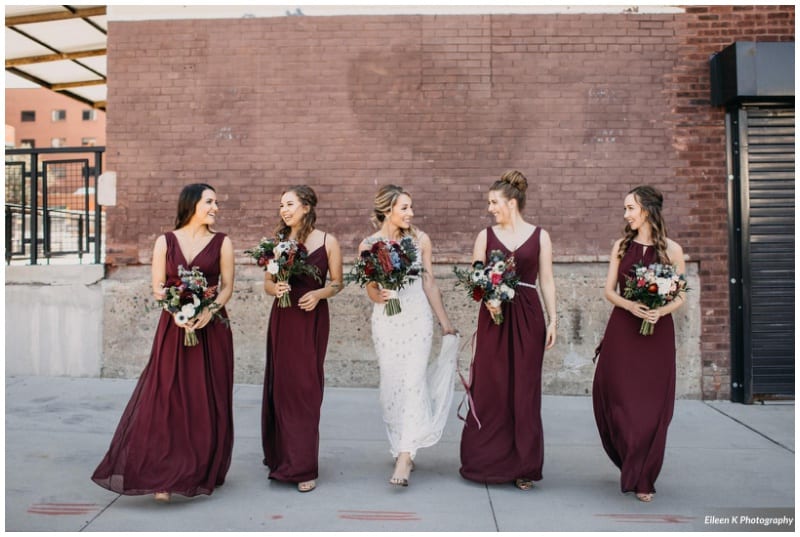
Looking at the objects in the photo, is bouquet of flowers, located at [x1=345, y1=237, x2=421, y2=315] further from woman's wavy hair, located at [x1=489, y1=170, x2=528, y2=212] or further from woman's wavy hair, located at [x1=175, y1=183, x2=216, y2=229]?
woman's wavy hair, located at [x1=175, y1=183, x2=216, y2=229]

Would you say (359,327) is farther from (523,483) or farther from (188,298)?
(188,298)

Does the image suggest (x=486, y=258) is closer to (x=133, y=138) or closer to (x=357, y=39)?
(x=357, y=39)

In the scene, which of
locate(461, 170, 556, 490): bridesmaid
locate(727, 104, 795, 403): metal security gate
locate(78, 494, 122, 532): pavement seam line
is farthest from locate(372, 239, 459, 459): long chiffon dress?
locate(727, 104, 795, 403): metal security gate

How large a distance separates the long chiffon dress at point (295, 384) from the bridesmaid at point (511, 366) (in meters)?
1.06

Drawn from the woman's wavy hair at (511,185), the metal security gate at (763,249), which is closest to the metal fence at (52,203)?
the woman's wavy hair at (511,185)

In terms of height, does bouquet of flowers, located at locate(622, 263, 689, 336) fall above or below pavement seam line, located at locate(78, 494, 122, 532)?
above

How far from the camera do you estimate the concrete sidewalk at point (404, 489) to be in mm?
3949

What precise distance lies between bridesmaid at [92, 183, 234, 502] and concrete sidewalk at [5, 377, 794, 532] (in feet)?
0.62

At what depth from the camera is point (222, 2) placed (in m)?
7.73

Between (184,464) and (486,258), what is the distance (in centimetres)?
234

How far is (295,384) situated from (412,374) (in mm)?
→ 814

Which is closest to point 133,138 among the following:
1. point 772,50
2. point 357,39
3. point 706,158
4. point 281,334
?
point 357,39

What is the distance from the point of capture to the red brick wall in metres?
7.45

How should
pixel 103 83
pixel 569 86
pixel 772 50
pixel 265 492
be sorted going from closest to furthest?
1. pixel 265 492
2. pixel 772 50
3. pixel 569 86
4. pixel 103 83
